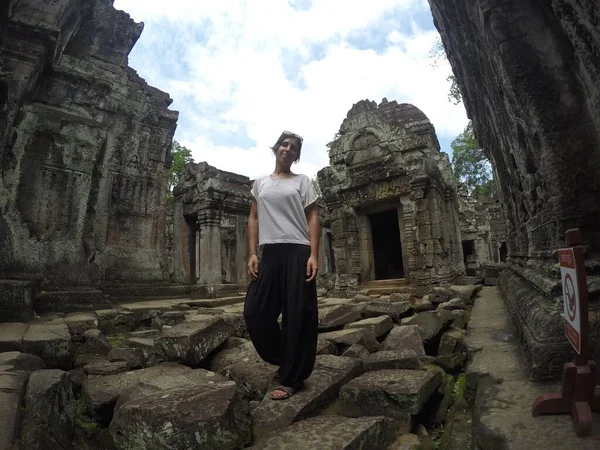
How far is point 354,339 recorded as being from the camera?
3.22 meters

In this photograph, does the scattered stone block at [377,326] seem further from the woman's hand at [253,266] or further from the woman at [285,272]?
the woman's hand at [253,266]

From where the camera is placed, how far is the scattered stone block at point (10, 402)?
1595 millimetres

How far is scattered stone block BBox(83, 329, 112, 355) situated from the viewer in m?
3.41

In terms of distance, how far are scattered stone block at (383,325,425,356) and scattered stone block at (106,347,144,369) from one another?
6.65 feet

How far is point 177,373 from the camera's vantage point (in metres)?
2.57

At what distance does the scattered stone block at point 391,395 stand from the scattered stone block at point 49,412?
142 cm

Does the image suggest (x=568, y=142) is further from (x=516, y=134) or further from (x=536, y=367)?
(x=536, y=367)

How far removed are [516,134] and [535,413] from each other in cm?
222

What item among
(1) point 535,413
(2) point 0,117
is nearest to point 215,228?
(2) point 0,117

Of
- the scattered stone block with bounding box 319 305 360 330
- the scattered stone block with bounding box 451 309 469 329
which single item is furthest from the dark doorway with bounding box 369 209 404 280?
the scattered stone block with bounding box 319 305 360 330

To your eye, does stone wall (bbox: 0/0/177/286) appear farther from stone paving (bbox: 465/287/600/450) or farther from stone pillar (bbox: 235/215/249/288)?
stone paving (bbox: 465/287/600/450)

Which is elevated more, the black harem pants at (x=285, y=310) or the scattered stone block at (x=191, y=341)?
the black harem pants at (x=285, y=310)

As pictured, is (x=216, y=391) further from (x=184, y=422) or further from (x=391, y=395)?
(x=391, y=395)

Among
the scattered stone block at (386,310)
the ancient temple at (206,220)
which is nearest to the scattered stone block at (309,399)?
the scattered stone block at (386,310)
